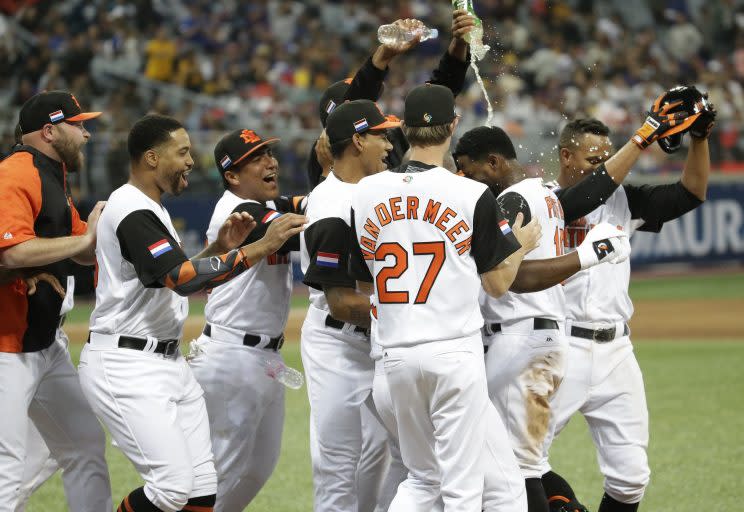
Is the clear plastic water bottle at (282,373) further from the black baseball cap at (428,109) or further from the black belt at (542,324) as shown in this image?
the black baseball cap at (428,109)

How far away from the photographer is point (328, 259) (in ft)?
17.7

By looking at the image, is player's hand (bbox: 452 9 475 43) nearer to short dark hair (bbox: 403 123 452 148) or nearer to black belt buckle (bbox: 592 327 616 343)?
short dark hair (bbox: 403 123 452 148)

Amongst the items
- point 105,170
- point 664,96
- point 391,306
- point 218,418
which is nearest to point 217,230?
point 218,418

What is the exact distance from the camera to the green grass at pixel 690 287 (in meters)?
17.8

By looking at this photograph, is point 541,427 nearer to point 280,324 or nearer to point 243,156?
point 280,324

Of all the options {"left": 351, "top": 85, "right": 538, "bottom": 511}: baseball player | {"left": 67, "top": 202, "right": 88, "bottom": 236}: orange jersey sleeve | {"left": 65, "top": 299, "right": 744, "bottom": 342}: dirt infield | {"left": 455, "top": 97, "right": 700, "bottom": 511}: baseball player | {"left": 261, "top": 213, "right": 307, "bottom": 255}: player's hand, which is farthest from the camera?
{"left": 65, "top": 299, "right": 744, "bottom": 342}: dirt infield

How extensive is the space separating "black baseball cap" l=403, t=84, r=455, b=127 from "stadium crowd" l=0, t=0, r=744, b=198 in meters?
12.8

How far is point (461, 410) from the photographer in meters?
4.75

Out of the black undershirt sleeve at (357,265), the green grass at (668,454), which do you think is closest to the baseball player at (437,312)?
the black undershirt sleeve at (357,265)

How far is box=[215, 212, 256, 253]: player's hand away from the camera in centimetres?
551

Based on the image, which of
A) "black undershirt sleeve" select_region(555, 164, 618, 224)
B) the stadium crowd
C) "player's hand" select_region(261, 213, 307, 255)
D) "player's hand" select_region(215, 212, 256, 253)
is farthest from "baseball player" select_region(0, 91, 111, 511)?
the stadium crowd

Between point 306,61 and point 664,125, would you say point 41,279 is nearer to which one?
point 664,125

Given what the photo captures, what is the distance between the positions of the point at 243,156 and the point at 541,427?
2.25 metres

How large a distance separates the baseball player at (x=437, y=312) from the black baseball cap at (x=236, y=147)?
1.33m
